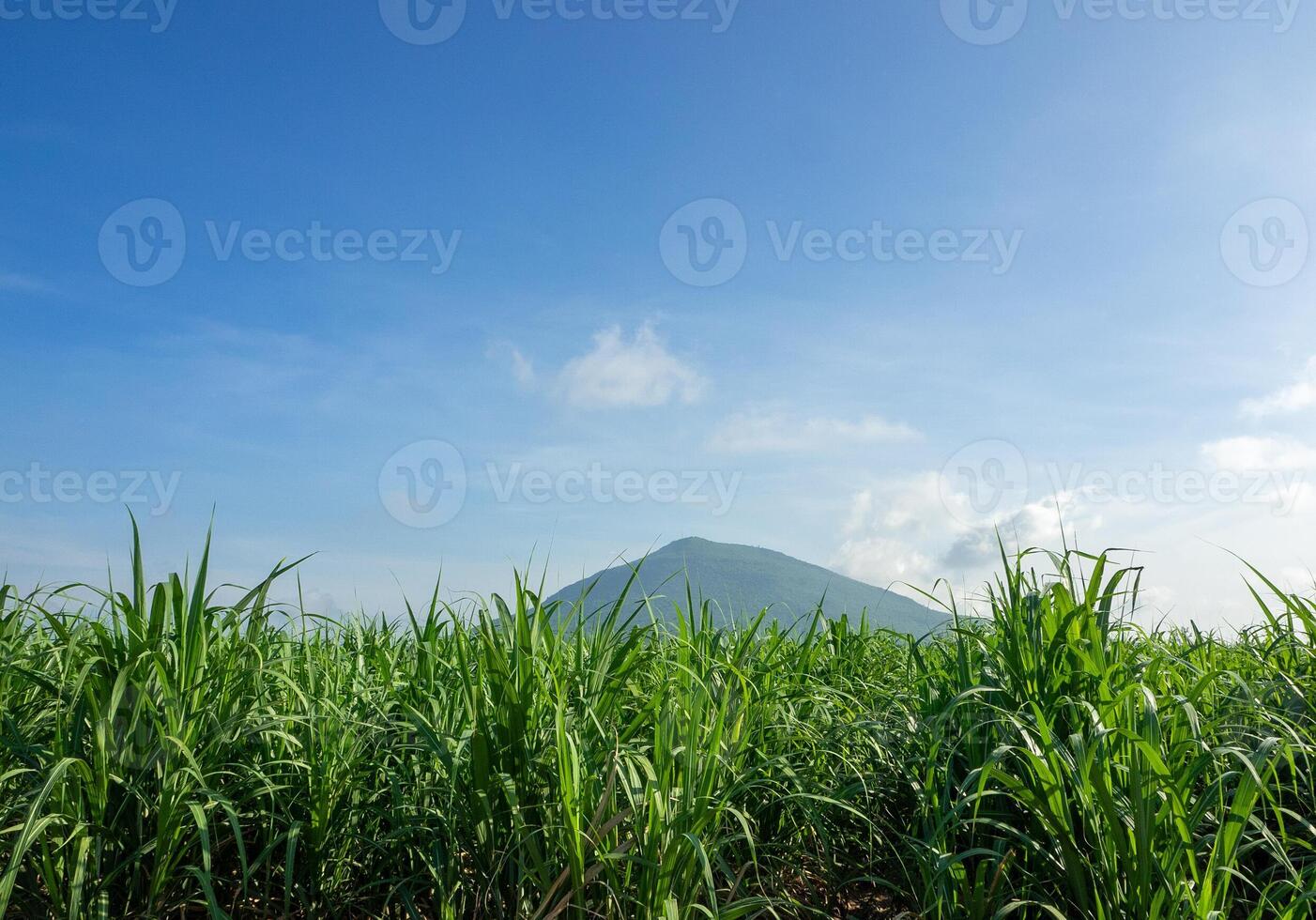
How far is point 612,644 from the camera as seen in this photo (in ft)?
9.02

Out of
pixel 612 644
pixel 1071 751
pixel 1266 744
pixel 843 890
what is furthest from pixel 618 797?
pixel 1266 744

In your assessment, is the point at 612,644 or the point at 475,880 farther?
the point at 612,644

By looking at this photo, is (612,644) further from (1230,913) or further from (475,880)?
(1230,913)

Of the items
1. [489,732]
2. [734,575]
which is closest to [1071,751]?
[489,732]

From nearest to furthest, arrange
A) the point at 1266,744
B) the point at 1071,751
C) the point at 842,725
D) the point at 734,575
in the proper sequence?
the point at 1266,744 < the point at 1071,751 < the point at 842,725 < the point at 734,575

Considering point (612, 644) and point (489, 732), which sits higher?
point (612, 644)

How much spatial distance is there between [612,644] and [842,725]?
891 millimetres

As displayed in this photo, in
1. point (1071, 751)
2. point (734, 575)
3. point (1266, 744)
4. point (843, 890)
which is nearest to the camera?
point (1266, 744)

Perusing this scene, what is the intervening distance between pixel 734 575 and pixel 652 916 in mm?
124540

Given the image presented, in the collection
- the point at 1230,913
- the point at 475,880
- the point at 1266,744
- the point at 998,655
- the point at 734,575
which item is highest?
the point at 734,575

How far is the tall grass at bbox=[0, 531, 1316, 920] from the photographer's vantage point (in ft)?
7.00

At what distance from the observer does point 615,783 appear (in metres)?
2.23

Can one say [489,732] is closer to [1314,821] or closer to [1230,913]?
[1230,913]

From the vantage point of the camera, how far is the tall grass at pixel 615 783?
7.00ft
